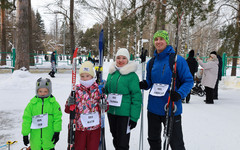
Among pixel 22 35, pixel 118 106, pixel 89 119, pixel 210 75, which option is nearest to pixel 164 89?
pixel 118 106

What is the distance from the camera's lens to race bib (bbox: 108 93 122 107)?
6.92 ft

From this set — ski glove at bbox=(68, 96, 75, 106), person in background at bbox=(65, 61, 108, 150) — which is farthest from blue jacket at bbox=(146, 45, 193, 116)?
ski glove at bbox=(68, 96, 75, 106)

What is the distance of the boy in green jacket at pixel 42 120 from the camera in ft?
6.54

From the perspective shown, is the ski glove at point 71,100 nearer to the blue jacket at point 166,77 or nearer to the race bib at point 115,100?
the race bib at point 115,100

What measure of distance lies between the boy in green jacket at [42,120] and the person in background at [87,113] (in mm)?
264

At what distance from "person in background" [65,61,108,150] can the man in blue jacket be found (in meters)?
0.66

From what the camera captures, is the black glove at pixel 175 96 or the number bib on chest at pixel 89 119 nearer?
the black glove at pixel 175 96

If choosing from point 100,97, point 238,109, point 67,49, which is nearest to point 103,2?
point 238,109

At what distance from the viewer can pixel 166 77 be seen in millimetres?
1986

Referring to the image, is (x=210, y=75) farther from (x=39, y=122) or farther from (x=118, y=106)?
(x=39, y=122)

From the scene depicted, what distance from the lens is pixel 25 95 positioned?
19.3ft

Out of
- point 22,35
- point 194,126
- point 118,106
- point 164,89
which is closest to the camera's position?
point 164,89

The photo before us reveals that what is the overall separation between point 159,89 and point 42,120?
4.99 ft

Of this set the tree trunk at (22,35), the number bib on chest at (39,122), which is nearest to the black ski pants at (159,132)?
the number bib on chest at (39,122)
